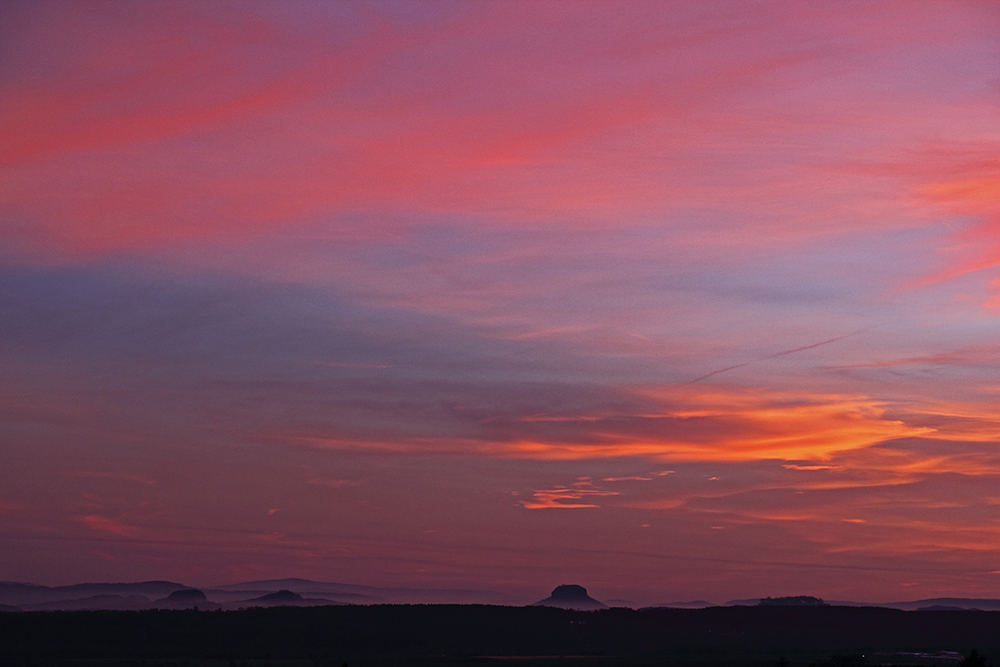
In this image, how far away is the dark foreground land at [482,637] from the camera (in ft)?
287

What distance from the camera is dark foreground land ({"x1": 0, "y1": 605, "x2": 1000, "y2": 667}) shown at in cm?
8750

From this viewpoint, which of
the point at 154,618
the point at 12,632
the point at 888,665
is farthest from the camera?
the point at 154,618

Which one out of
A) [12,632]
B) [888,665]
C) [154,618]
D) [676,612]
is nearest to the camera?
[888,665]

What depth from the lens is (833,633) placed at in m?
116

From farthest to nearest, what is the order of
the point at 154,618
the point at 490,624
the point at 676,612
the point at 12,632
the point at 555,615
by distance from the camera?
the point at 676,612
the point at 555,615
the point at 490,624
the point at 154,618
the point at 12,632

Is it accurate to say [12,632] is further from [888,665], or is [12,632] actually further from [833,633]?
[833,633]

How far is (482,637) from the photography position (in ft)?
342

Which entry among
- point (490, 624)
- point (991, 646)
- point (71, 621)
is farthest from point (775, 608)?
point (71, 621)

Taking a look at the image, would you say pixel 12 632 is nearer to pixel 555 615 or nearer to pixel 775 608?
pixel 555 615

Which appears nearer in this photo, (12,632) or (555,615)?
(12,632)

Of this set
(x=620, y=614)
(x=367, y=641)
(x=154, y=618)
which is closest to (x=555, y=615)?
(x=620, y=614)

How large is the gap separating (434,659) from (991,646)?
186 ft

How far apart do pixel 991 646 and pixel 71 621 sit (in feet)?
293

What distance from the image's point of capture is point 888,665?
254ft
